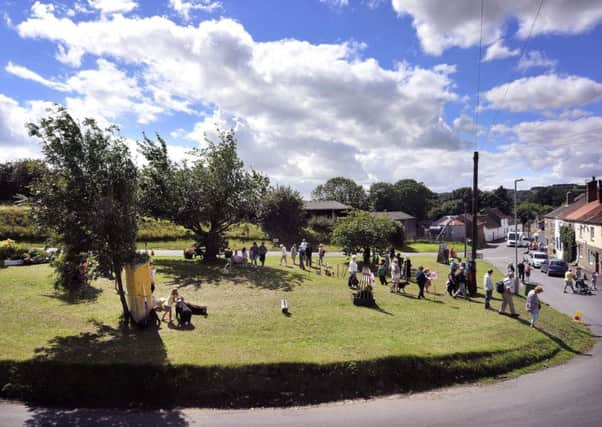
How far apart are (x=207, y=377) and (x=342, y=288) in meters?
11.7

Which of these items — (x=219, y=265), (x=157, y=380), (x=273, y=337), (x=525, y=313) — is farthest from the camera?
(x=219, y=265)

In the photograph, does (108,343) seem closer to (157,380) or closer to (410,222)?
(157,380)

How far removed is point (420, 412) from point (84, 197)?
12061mm

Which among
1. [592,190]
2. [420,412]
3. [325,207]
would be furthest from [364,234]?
[325,207]

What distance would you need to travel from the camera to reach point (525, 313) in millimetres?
17688

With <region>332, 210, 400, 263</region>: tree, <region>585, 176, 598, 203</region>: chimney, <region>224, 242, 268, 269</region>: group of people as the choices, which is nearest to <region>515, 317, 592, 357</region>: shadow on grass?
<region>332, 210, 400, 263</region>: tree

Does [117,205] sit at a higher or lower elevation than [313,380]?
higher

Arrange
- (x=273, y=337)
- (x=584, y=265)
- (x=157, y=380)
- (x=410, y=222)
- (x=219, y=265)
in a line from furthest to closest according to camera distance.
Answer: (x=410, y=222) → (x=584, y=265) → (x=219, y=265) → (x=273, y=337) → (x=157, y=380)

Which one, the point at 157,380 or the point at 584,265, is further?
the point at 584,265

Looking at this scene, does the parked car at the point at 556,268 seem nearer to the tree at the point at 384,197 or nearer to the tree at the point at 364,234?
the tree at the point at 364,234

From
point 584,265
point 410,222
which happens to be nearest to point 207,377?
point 584,265

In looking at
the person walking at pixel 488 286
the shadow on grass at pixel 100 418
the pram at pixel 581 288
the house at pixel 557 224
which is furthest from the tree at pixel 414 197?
the shadow on grass at pixel 100 418

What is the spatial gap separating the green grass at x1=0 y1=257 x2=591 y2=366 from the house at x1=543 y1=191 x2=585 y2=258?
104ft

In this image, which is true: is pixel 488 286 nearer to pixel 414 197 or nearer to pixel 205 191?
pixel 205 191
